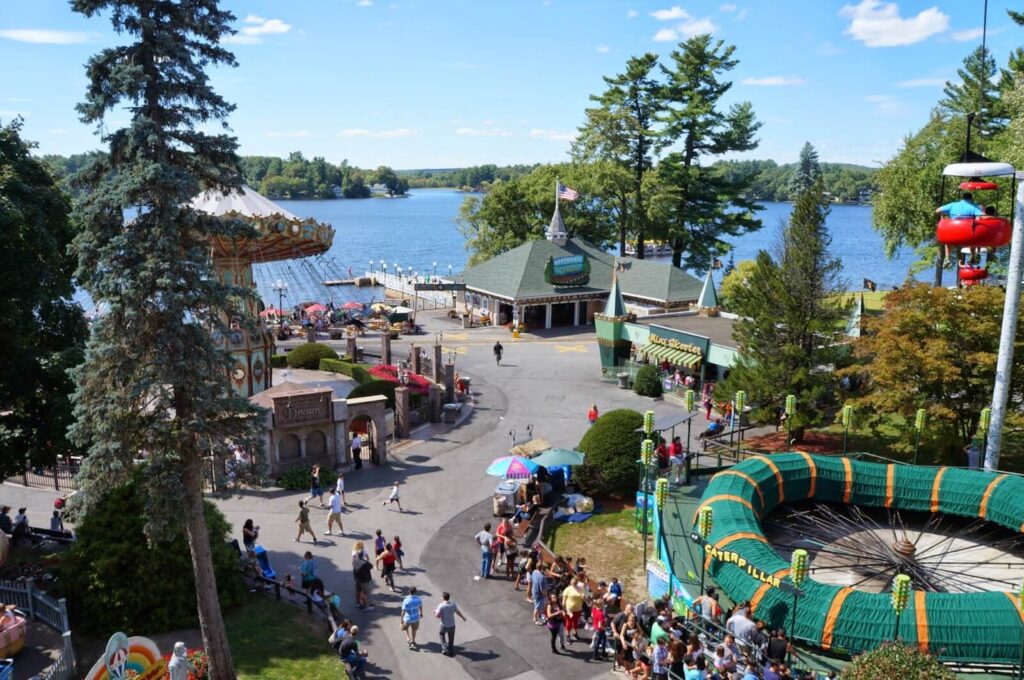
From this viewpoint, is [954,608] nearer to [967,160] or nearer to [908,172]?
[967,160]

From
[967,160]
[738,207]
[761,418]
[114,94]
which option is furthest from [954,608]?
[738,207]

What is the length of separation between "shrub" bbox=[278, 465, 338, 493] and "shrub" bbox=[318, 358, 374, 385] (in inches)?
275

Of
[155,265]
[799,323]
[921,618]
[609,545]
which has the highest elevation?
[155,265]

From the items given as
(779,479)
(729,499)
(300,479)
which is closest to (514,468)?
(729,499)

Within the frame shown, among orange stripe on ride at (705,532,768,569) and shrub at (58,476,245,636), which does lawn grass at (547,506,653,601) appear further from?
shrub at (58,476,245,636)

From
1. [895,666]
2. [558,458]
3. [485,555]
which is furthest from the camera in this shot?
[558,458]

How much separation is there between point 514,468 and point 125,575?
10.8 m

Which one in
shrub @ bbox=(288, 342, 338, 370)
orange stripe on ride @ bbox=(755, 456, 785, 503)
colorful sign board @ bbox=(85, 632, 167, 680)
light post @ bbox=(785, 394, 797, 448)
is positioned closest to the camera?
colorful sign board @ bbox=(85, 632, 167, 680)

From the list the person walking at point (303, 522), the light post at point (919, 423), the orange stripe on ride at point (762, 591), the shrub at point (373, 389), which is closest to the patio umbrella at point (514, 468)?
the person walking at point (303, 522)

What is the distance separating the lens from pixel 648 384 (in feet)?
124

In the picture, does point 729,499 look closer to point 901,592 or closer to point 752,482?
point 752,482

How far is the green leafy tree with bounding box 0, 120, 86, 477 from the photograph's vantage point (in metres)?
19.5

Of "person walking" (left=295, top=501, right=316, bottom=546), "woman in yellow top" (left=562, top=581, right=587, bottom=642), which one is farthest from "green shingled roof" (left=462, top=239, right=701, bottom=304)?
"woman in yellow top" (left=562, top=581, right=587, bottom=642)

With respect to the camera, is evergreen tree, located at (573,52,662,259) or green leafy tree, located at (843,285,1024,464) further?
evergreen tree, located at (573,52,662,259)
